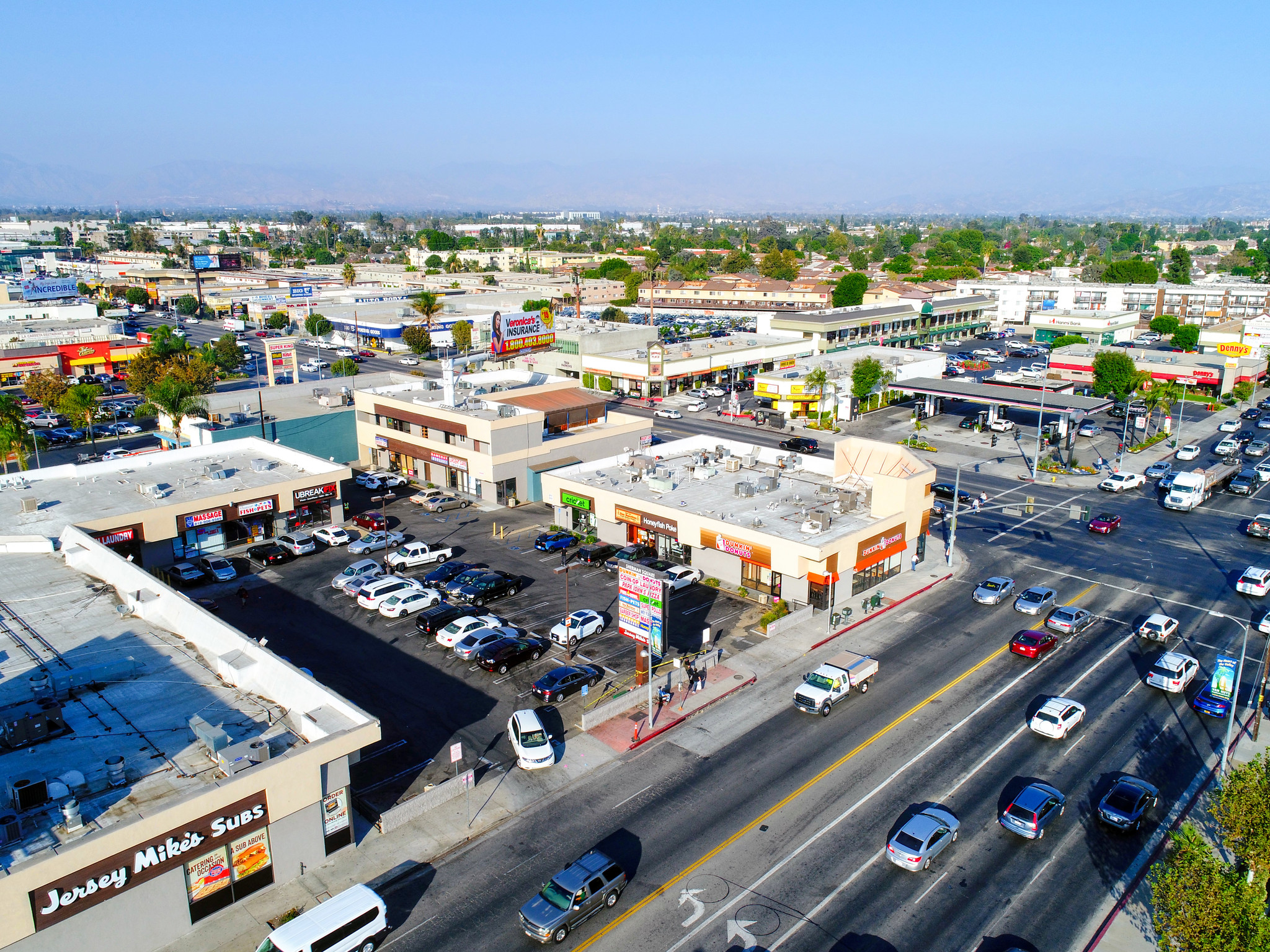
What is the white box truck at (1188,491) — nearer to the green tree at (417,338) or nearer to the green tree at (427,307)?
the green tree at (417,338)

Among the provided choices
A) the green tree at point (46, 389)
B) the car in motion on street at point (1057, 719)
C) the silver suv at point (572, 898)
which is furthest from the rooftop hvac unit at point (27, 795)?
the green tree at point (46, 389)

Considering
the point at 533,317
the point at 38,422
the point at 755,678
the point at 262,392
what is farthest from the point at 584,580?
the point at 38,422

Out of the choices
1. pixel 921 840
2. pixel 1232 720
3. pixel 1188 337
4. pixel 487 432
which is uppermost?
pixel 1188 337

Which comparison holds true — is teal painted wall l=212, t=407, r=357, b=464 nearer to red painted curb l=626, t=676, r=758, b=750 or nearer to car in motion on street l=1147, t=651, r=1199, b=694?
red painted curb l=626, t=676, r=758, b=750

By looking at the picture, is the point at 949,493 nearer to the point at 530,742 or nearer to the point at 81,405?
the point at 530,742

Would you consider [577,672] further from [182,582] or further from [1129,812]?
[182,582]

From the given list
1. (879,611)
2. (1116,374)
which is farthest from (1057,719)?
(1116,374)
